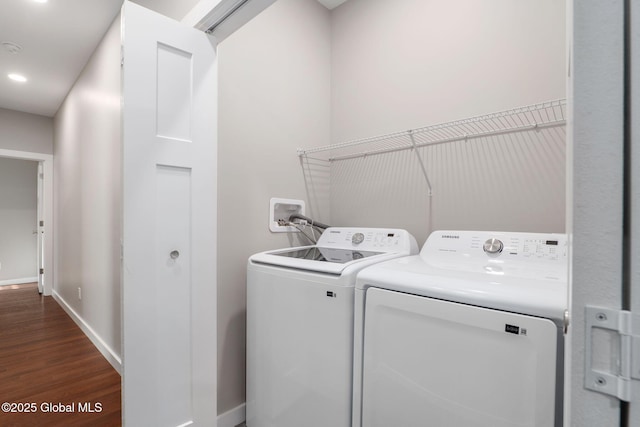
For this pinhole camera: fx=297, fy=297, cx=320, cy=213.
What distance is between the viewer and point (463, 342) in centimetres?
90

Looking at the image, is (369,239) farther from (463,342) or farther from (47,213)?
(47,213)

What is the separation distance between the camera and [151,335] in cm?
121

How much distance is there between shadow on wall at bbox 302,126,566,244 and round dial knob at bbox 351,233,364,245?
0.25 metres

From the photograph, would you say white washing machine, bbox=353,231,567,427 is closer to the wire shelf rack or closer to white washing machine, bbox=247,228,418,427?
white washing machine, bbox=247,228,418,427

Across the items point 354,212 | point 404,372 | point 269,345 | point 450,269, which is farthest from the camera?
point 354,212

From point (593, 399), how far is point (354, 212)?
181 cm

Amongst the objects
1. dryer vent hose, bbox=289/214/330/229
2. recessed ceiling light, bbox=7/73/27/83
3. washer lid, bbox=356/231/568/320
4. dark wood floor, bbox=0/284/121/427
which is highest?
recessed ceiling light, bbox=7/73/27/83

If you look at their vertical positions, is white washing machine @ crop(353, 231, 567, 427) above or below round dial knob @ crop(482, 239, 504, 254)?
below

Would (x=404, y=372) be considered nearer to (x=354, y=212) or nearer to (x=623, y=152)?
(x=623, y=152)

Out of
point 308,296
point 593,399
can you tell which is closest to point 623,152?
point 593,399

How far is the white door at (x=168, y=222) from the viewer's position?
1.16m

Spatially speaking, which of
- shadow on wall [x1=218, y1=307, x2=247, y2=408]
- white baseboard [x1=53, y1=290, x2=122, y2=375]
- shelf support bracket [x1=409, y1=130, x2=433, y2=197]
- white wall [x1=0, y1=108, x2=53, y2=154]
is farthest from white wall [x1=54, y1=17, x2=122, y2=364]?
shelf support bracket [x1=409, y1=130, x2=433, y2=197]

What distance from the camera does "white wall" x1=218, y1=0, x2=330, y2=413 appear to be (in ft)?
5.41

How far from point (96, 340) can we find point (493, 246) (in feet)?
10.5
